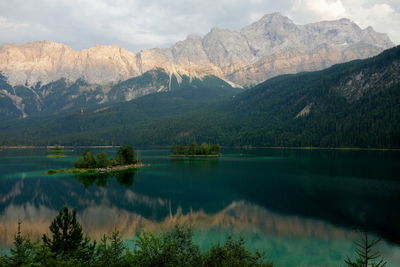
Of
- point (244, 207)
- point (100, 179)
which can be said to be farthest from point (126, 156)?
point (244, 207)

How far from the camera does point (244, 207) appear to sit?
61.2m

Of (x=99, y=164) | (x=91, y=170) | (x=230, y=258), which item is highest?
(x=230, y=258)

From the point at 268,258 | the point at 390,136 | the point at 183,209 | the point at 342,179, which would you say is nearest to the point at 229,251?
the point at 268,258

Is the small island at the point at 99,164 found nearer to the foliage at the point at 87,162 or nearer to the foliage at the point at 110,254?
the foliage at the point at 87,162

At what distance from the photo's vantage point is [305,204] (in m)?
61.0

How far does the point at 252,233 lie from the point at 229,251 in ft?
62.0

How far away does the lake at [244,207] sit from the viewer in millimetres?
41812

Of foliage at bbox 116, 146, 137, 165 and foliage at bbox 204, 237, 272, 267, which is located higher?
foliage at bbox 116, 146, 137, 165

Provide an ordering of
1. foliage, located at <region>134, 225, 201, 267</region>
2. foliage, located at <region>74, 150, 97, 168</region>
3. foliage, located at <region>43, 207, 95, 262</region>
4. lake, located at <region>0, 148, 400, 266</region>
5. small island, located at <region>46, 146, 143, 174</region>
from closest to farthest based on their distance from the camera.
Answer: foliage, located at <region>134, 225, 201, 267</region>
foliage, located at <region>43, 207, 95, 262</region>
lake, located at <region>0, 148, 400, 266</region>
small island, located at <region>46, 146, 143, 174</region>
foliage, located at <region>74, 150, 97, 168</region>

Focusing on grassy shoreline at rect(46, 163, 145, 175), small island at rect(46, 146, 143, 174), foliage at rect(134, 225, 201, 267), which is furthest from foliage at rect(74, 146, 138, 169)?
foliage at rect(134, 225, 201, 267)

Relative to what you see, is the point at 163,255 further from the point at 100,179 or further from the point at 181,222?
the point at 100,179

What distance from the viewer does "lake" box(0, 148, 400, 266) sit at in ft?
137

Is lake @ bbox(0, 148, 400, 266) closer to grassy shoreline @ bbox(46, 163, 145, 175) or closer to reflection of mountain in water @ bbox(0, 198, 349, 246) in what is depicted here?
reflection of mountain in water @ bbox(0, 198, 349, 246)

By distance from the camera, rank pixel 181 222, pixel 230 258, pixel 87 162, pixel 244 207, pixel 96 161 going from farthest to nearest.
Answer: pixel 96 161
pixel 87 162
pixel 244 207
pixel 181 222
pixel 230 258
